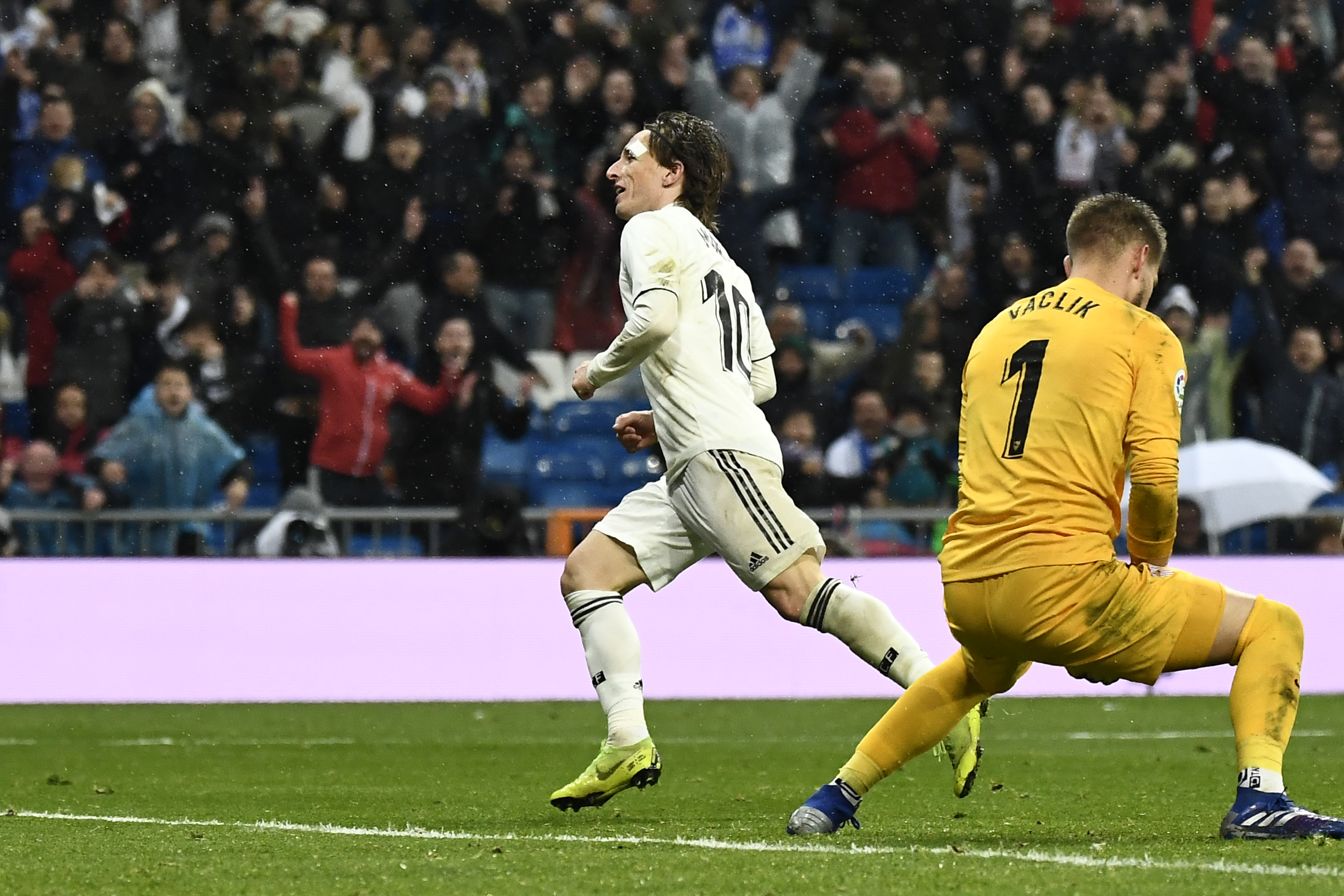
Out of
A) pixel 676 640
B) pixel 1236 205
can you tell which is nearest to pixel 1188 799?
pixel 676 640

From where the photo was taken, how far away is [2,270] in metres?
14.0

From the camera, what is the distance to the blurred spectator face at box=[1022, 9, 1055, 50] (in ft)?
52.8

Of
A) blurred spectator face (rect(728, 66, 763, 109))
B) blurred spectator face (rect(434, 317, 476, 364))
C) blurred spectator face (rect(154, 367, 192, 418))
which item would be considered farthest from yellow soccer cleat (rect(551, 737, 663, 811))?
blurred spectator face (rect(728, 66, 763, 109))

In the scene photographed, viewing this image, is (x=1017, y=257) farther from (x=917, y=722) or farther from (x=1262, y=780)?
(x=1262, y=780)

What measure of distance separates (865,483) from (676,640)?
1.82 m

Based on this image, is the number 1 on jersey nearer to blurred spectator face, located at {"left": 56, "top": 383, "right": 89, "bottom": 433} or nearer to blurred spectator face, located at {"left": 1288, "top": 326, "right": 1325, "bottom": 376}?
blurred spectator face, located at {"left": 56, "top": 383, "right": 89, "bottom": 433}

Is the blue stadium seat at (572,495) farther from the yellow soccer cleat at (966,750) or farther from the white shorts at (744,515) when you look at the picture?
the yellow soccer cleat at (966,750)

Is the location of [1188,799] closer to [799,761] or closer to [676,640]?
[799,761]

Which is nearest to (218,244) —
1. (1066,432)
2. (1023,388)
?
(1023,388)

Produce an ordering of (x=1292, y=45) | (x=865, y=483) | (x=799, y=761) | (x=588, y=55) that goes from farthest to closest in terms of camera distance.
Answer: (x=1292, y=45) → (x=588, y=55) → (x=865, y=483) → (x=799, y=761)

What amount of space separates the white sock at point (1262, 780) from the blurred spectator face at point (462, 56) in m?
11.2

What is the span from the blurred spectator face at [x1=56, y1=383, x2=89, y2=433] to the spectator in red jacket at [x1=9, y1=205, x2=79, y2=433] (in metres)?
0.08

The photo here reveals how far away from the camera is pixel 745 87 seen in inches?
609

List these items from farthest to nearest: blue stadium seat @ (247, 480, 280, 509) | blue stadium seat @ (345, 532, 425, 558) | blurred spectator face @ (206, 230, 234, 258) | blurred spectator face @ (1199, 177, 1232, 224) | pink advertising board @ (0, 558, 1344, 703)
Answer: blurred spectator face @ (1199, 177, 1232, 224) < blurred spectator face @ (206, 230, 234, 258) < blue stadium seat @ (247, 480, 280, 509) < blue stadium seat @ (345, 532, 425, 558) < pink advertising board @ (0, 558, 1344, 703)
